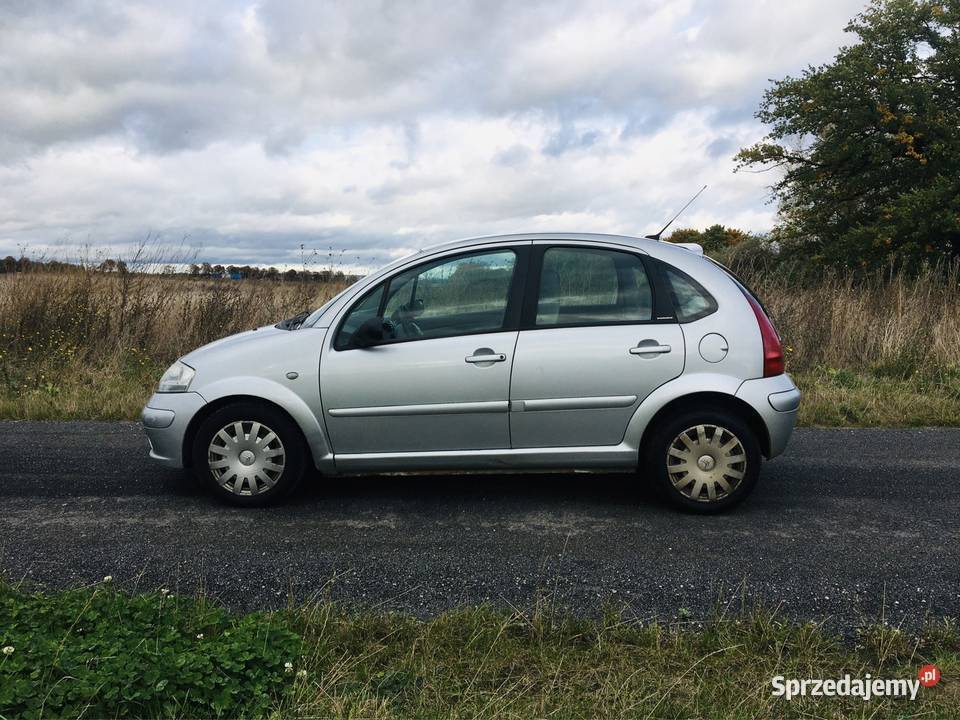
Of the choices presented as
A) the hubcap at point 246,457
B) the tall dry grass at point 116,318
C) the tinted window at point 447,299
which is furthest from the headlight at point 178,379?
the tall dry grass at point 116,318

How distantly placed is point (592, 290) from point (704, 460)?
4.05 feet

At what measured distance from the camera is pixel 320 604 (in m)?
3.54

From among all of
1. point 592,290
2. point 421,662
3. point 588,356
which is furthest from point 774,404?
point 421,662

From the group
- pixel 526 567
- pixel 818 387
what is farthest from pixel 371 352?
pixel 818 387

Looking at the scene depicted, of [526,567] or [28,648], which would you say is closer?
[28,648]

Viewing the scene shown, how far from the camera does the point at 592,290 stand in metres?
4.96

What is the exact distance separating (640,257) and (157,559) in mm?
3285

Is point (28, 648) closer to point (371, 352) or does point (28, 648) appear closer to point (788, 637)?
point (371, 352)

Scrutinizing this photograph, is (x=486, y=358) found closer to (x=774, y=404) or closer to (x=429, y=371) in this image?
(x=429, y=371)

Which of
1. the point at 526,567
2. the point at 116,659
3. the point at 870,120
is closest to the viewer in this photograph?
the point at 116,659

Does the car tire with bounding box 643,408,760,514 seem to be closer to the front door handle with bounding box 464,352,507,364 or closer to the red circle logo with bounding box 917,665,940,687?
the front door handle with bounding box 464,352,507,364

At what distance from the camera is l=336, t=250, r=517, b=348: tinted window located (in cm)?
496

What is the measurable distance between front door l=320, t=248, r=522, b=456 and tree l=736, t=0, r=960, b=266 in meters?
25.3

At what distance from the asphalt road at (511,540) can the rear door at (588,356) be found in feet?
1.91
